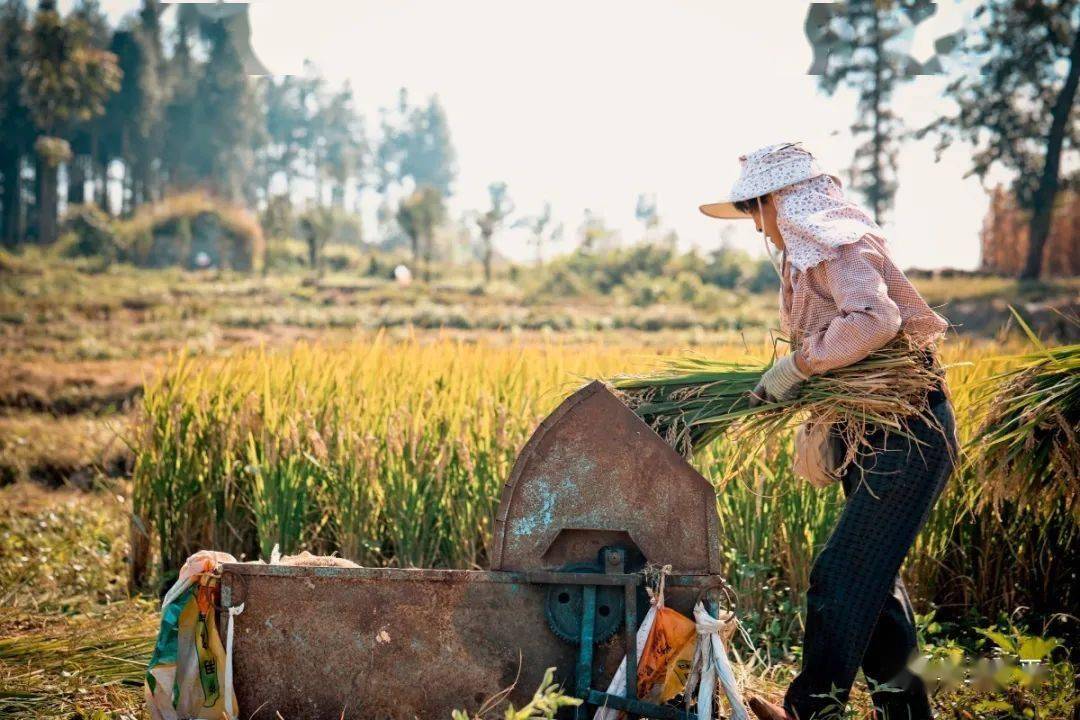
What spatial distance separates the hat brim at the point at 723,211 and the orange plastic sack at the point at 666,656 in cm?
Answer: 109

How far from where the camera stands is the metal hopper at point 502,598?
8.17 feet

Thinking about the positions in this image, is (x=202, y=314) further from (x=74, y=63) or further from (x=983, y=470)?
(x=983, y=470)

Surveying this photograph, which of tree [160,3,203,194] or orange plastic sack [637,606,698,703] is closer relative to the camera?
orange plastic sack [637,606,698,703]

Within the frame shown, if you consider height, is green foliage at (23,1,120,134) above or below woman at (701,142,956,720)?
above

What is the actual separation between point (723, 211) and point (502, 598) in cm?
123

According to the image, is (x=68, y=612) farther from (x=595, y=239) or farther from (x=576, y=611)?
(x=595, y=239)

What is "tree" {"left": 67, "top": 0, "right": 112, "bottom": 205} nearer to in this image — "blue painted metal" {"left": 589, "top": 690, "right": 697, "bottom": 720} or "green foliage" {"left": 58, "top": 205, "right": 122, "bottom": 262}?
"green foliage" {"left": 58, "top": 205, "right": 122, "bottom": 262}

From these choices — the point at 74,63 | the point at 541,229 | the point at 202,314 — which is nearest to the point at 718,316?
the point at 202,314

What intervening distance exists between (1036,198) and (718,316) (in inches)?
246

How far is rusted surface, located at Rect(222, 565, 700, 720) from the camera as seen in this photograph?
98.0 inches

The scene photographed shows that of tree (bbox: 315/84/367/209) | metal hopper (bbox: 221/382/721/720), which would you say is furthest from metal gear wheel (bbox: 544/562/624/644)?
tree (bbox: 315/84/367/209)

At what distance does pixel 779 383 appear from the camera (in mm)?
2551

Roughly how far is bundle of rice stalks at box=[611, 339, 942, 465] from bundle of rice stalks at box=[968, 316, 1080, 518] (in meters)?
0.54

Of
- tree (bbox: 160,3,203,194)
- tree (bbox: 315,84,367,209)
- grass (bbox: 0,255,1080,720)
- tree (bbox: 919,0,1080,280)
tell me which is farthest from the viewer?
tree (bbox: 315,84,367,209)
